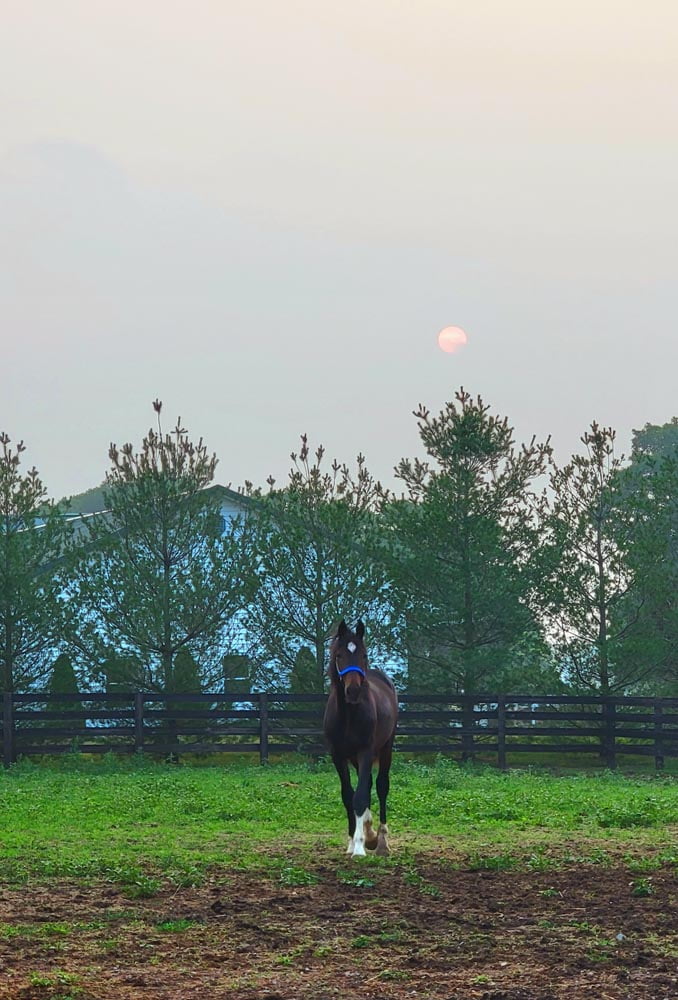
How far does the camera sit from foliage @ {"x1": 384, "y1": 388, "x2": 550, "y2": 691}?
2823cm

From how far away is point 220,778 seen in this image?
2216 centimetres

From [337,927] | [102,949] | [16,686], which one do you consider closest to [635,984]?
[337,927]

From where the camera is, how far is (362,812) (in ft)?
39.2

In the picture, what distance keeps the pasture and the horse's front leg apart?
218 mm

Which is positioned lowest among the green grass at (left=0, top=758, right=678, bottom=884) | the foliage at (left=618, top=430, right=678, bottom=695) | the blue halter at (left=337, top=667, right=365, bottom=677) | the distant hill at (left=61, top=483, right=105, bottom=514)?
the green grass at (left=0, top=758, right=678, bottom=884)

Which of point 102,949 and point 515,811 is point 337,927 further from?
point 515,811

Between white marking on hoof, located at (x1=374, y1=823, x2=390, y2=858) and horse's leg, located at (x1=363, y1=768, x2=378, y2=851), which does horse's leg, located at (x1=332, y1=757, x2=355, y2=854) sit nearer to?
horse's leg, located at (x1=363, y1=768, x2=378, y2=851)

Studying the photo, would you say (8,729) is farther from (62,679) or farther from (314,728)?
(314,728)

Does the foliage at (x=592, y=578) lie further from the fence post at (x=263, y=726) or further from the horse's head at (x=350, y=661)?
the horse's head at (x=350, y=661)

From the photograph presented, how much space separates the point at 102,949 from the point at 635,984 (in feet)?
11.0

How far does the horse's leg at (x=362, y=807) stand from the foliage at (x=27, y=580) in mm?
17360

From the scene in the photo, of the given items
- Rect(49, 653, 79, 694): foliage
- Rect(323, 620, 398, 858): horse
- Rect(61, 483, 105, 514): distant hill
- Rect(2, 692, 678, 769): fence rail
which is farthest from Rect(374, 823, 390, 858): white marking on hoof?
Rect(61, 483, 105, 514): distant hill

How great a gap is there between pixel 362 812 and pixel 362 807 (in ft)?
0.17

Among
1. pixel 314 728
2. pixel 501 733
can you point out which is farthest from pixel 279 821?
pixel 314 728
